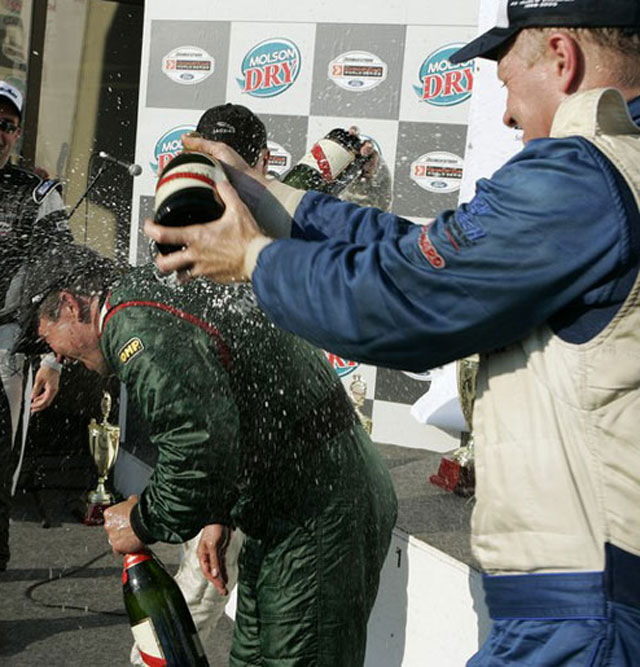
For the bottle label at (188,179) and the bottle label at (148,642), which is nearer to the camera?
the bottle label at (188,179)

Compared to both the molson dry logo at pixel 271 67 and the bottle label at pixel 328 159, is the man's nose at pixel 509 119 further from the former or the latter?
the molson dry logo at pixel 271 67

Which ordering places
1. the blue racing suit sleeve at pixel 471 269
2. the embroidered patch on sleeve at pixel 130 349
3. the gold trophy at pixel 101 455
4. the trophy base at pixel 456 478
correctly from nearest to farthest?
the blue racing suit sleeve at pixel 471 269 < the embroidered patch on sleeve at pixel 130 349 < the trophy base at pixel 456 478 < the gold trophy at pixel 101 455

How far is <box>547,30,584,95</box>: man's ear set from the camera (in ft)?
4.41

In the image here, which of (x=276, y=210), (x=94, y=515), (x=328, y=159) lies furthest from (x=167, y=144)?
(x=276, y=210)

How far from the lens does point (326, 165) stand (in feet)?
9.17

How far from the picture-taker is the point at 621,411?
50.4 inches

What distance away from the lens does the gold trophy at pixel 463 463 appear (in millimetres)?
3547

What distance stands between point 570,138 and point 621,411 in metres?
0.33

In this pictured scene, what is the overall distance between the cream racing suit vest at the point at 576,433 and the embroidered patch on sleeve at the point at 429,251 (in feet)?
0.55

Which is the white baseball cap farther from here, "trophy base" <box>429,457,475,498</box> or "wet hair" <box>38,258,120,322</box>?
"trophy base" <box>429,457,475,498</box>

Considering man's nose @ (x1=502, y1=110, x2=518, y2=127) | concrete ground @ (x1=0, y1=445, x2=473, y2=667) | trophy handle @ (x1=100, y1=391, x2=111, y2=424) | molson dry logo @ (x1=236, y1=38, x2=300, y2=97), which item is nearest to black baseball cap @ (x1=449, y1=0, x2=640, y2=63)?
man's nose @ (x1=502, y1=110, x2=518, y2=127)

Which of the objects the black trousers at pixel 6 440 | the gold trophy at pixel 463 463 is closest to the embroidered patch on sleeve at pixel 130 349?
the gold trophy at pixel 463 463

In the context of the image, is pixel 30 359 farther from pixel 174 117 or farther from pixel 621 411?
pixel 621 411

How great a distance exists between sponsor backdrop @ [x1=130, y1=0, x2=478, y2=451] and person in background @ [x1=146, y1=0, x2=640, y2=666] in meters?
3.51
